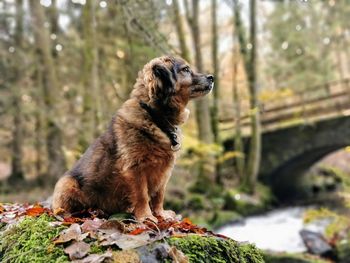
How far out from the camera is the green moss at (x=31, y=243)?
260cm

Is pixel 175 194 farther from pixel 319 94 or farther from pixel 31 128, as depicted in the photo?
pixel 319 94

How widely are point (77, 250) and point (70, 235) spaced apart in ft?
0.65

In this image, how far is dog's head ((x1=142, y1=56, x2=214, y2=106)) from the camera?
3.92 m

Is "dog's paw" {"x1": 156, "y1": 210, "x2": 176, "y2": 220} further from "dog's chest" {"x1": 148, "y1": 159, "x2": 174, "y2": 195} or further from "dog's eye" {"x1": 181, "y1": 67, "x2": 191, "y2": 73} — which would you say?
"dog's eye" {"x1": 181, "y1": 67, "x2": 191, "y2": 73}

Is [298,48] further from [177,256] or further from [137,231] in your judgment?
[177,256]

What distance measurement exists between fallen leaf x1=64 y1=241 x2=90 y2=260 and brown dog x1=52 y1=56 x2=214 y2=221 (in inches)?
40.3

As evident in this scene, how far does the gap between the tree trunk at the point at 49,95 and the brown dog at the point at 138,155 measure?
10.3 m

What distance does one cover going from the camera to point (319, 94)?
24625 mm

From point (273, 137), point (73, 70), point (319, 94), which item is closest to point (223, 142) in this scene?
point (273, 137)

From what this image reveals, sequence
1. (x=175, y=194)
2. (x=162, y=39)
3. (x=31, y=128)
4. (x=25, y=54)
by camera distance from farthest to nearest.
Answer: (x=31, y=128)
(x=25, y=54)
(x=175, y=194)
(x=162, y=39)

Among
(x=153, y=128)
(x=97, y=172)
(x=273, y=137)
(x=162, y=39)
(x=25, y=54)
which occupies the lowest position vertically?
(x=273, y=137)

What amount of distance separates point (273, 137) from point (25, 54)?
12.8 m

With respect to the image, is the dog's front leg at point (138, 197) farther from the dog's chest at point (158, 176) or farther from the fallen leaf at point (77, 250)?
the fallen leaf at point (77, 250)

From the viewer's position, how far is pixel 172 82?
3.98m
